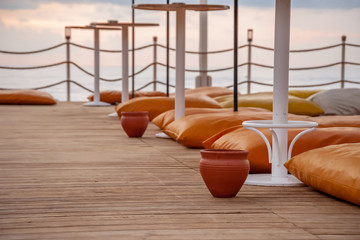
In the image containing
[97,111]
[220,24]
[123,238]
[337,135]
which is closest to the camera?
[123,238]

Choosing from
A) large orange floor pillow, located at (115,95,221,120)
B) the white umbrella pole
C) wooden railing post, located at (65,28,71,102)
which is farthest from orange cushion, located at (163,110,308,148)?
the white umbrella pole

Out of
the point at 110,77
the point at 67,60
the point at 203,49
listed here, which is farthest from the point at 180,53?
the point at 110,77

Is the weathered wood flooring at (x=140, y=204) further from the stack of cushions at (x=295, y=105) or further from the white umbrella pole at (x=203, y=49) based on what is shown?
the white umbrella pole at (x=203, y=49)

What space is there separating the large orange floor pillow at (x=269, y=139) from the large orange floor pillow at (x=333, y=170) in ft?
0.63

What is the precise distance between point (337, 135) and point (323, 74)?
6.01 m

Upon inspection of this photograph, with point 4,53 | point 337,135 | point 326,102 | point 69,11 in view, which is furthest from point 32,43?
point 337,135

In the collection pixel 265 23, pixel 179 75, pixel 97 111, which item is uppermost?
pixel 265 23

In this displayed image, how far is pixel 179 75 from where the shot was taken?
3.30m

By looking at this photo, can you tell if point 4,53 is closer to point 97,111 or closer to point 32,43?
point 32,43

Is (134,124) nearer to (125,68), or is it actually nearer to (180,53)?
(180,53)

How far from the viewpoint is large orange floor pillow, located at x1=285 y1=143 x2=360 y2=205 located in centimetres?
162

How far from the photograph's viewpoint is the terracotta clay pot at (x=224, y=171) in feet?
5.52

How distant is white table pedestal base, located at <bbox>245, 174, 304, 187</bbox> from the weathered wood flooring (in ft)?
0.15

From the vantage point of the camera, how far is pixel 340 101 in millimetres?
4234
